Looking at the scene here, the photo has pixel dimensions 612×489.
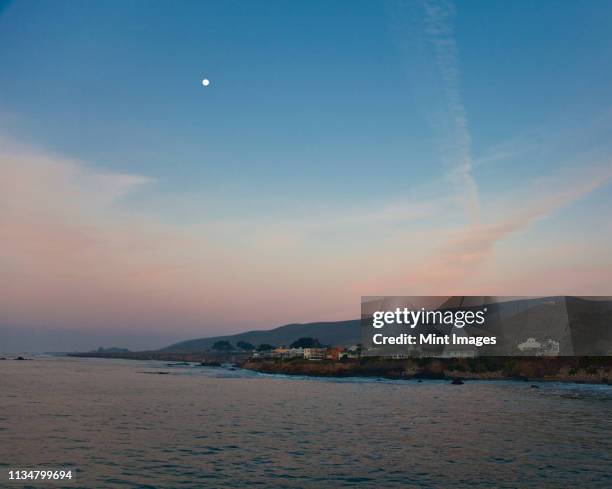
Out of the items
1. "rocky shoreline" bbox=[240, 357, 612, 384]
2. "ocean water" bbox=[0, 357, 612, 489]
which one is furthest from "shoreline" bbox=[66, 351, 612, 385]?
"ocean water" bbox=[0, 357, 612, 489]

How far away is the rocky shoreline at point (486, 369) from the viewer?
133250mm

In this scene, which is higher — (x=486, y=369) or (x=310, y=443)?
(x=486, y=369)

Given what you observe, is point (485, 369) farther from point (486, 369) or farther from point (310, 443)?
point (310, 443)

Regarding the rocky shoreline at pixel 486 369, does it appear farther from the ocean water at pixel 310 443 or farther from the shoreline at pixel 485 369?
the ocean water at pixel 310 443

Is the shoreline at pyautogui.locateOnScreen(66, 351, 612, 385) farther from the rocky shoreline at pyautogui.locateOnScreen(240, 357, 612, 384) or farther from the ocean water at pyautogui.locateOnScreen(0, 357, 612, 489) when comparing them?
the ocean water at pyautogui.locateOnScreen(0, 357, 612, 489)

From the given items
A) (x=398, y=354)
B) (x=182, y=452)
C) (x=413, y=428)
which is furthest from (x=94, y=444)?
(x=398, y=354)

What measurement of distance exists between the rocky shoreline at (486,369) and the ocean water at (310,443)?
67.5m

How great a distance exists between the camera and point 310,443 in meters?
40.6

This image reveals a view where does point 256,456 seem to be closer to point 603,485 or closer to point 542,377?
point 603,485

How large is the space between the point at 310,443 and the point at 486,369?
4609 inches

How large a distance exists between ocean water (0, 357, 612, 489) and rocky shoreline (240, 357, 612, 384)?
2656 inches

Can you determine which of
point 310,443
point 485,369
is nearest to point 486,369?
point 485,369

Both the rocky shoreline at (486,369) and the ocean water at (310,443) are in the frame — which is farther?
the rocky shoreline at (486,369)

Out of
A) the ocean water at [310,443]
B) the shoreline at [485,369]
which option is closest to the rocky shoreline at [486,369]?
the shoreline at [485,369]
